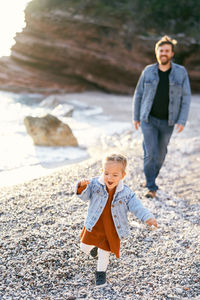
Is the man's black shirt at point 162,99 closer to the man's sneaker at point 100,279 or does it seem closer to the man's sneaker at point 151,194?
the man's sneaker at point 151,194

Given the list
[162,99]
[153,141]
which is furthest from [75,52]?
[153,141]

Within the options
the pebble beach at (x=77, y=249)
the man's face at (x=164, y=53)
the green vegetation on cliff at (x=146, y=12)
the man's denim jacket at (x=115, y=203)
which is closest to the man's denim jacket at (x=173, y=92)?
the man's face at (x=164, y=53)

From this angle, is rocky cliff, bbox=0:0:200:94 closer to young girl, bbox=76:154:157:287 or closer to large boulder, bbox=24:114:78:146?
large boulder, bbox=24:114:78:146

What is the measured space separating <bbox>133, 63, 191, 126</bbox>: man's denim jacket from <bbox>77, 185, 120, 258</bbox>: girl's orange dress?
75.7 inches

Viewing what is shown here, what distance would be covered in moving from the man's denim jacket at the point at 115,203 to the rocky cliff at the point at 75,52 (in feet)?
38.5

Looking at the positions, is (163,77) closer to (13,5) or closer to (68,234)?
(68,234)

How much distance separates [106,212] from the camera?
8.58ft

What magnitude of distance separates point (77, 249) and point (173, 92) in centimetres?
226

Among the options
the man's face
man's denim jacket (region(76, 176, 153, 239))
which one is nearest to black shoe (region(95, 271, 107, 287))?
man's denim jacket (region(76, 176, 153, 239))

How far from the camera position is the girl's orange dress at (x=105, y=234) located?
102 inches

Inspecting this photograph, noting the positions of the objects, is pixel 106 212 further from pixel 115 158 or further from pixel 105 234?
pixel 115 158

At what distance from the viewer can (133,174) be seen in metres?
5.29

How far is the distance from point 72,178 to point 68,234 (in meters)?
1.66

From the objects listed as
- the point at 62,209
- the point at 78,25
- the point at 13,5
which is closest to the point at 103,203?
the point at 62,209
